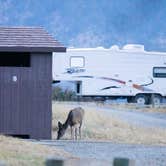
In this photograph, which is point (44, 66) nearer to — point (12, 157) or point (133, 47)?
point (12, 157)

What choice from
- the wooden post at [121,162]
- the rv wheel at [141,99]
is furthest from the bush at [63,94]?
the wooden post at [121,162]

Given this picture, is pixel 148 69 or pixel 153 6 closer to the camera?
pixel 148 69

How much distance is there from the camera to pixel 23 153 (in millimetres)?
14398

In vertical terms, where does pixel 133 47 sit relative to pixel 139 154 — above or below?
above

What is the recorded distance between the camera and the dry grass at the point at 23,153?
515 inches

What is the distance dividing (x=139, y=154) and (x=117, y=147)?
5.54 ft

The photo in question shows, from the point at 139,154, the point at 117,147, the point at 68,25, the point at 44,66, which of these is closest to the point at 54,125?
the point at 44,66

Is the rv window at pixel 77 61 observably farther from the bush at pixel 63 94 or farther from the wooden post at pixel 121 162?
the wooden post at pixel 121 162

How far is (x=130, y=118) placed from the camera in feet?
94.1

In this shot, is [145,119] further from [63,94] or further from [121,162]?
[121,162]

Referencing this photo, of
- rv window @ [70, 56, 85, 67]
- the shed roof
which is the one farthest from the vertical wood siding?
rv window @ [70, 56, 85, 67]

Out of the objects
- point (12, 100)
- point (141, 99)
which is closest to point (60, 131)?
point (12, 100)

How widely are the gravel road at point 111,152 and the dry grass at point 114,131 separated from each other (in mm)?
1856

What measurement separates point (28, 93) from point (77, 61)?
698 inches
